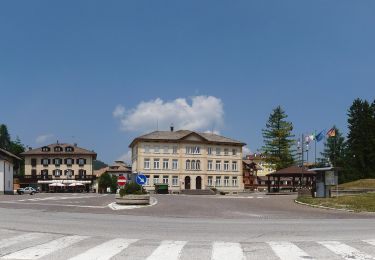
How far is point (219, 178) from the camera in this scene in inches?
3974

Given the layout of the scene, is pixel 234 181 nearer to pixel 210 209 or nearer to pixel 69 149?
pixel 69 149

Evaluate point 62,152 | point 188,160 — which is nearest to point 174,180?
point 188,160

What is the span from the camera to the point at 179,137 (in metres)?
99.1

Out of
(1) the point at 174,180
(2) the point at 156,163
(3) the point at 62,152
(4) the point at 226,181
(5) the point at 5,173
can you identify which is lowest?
(4) the point at 226,181

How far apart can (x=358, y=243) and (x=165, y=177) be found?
3361 inches

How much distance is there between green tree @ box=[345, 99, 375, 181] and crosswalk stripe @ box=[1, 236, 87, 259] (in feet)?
224

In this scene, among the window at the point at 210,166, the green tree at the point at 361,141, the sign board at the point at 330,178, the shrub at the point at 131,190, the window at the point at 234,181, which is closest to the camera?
the shrub at the point at 131,190

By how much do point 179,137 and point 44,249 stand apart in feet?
289

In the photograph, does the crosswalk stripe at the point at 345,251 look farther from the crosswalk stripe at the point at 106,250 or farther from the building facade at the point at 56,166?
the building facade at the point at 56,166

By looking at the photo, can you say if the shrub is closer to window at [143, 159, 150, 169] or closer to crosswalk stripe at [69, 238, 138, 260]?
crosswalk stripe at [69, 238, 138, 260]

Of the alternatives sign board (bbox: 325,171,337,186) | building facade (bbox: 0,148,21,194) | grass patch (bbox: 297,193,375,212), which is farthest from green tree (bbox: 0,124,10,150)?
grass patch (bbox: 297,193,375,212)

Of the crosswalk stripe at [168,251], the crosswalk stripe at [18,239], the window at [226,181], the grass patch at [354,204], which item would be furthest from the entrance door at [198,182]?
the crosswalk stripe at [168,251]

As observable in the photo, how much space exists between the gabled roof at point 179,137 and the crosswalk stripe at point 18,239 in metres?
82.5

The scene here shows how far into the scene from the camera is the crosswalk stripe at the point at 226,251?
10.0 meters
